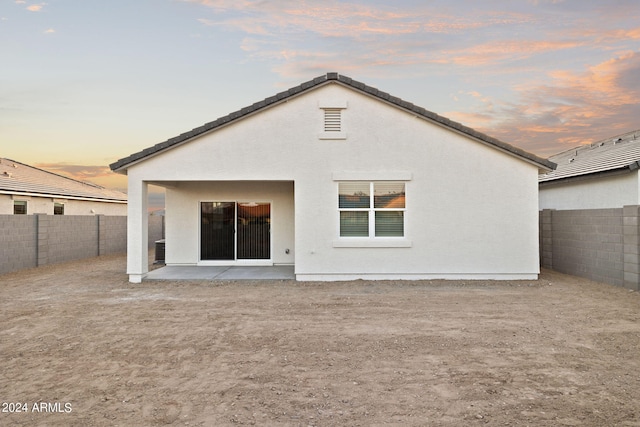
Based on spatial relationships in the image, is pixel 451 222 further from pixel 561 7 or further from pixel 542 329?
pixel 561 7

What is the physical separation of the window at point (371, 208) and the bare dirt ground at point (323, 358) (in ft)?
7.99

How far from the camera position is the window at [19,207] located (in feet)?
62.1

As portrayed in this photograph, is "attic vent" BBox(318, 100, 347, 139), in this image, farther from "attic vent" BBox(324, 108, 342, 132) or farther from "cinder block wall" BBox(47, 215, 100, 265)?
"cinder block wall" BBox(47, 215, 100, 265)

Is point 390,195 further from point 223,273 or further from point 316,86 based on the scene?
point 223,273

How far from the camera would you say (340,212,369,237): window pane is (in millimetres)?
12125

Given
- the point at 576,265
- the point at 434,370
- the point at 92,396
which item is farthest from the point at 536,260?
the point at 92,396

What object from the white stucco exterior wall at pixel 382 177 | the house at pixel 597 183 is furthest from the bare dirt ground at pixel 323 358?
the house at pixel 597 183

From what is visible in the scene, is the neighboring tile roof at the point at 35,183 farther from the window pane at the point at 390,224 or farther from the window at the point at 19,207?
the window pane at the point at 390,224

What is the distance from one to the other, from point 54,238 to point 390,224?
47.3 feet

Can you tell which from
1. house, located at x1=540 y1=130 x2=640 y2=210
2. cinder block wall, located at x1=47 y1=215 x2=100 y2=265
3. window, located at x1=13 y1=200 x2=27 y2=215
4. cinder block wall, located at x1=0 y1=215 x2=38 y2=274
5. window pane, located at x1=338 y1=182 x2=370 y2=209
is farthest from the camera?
window, located at x1=13 y1=200 x2=27 y2=215

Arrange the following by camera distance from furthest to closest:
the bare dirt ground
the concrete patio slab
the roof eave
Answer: the concrete patio slab → the roof eave → the bare dirt ground

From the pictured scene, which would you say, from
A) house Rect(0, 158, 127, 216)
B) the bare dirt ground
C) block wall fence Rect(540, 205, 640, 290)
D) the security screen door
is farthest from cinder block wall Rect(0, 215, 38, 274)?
block wall fence Rect(540, 205, 640, 290)

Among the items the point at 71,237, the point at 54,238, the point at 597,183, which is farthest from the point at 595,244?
the point at 71,237

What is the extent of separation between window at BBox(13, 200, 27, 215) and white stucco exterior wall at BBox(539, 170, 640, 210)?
23.6m
